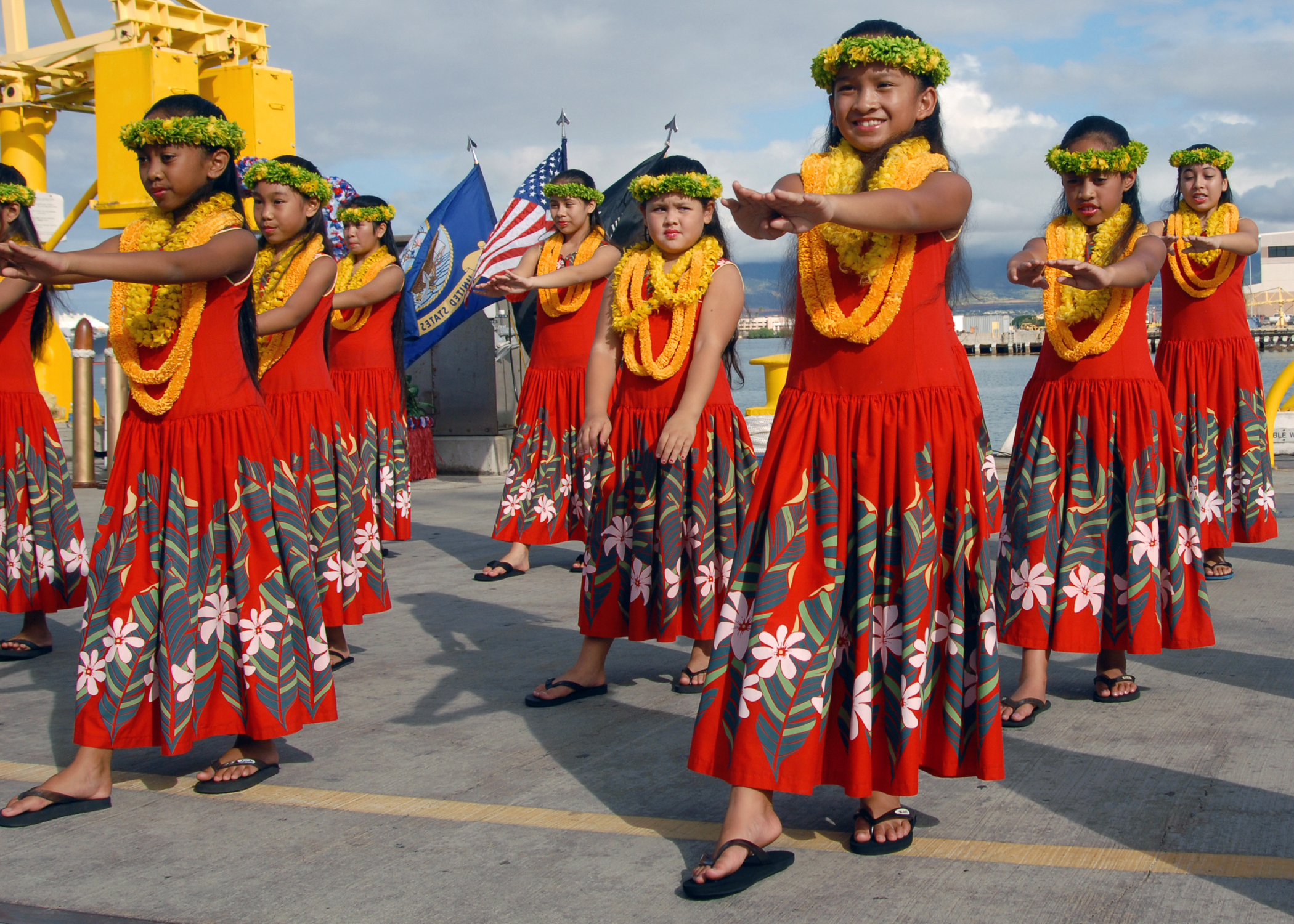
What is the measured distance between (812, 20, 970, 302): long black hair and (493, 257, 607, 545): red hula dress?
11.8 ft

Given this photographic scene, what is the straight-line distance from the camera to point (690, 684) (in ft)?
13.8

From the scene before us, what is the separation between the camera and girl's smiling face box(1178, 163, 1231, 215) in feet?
18.6

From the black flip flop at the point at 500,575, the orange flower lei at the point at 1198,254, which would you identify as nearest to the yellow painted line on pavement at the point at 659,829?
the black flip flop at the point at 500,575

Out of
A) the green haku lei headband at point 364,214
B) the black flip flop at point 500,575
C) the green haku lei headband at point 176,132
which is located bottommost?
the black flip flop at point 500,575

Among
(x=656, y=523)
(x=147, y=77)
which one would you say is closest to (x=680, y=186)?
(x=656, y=523)

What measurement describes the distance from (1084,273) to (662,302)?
1529 mm

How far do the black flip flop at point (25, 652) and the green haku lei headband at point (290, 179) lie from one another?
2.14m

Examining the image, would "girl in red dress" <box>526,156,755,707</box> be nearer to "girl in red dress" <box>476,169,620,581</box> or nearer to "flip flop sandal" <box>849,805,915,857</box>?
"flip flop sandal" <box>849,805,915,857</box>

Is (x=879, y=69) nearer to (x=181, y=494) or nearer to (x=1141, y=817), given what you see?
(x=1141, y=817)

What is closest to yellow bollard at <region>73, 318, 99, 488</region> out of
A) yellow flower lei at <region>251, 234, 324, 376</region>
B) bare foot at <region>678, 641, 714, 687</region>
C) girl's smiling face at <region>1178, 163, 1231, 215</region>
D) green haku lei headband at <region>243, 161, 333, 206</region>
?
yellow flower lei at <region>251, 234, 324, 376</region>

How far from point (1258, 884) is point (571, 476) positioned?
14.8ft

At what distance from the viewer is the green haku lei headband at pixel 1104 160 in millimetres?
3863

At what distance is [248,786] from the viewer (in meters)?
3.26

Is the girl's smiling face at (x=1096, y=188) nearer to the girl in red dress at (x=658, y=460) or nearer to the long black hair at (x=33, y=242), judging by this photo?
the girl in red dress at (x=658, y=460)
